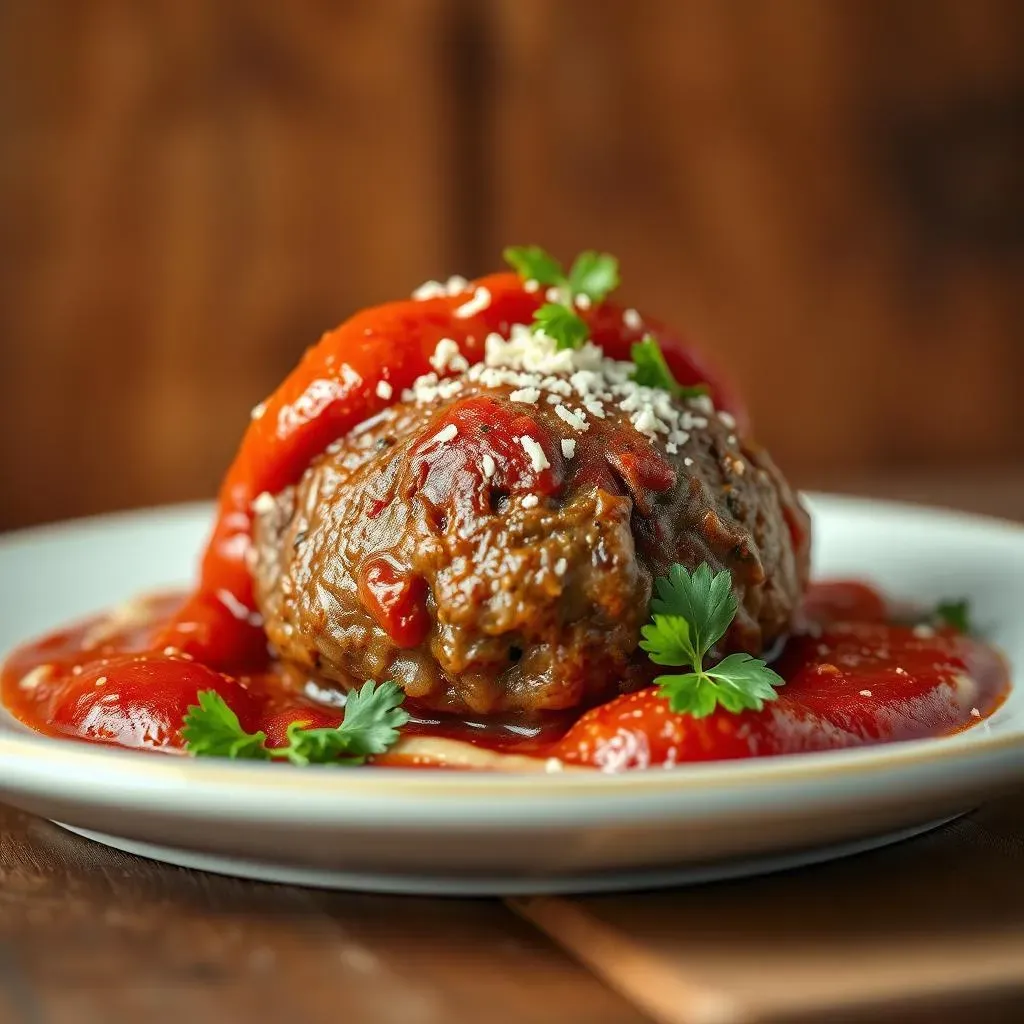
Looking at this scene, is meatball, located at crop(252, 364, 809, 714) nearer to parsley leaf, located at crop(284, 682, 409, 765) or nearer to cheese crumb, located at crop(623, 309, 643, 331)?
parsley leaf, located at crop(284, 682, 409, 765)

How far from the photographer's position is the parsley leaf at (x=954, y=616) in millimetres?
4094

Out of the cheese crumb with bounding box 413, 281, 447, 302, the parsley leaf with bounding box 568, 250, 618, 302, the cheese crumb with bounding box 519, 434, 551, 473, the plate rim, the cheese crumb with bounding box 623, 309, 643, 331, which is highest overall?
the parsley leaf with bounding box 568, 250, 618, 302

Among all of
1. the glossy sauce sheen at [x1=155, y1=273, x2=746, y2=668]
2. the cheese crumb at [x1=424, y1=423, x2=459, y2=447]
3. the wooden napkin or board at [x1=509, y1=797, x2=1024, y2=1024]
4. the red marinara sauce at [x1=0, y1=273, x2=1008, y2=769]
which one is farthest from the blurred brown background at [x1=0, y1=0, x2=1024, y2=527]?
the wooden napkin or board at [x1=509, y1=797, x2=1024, y2=1024]

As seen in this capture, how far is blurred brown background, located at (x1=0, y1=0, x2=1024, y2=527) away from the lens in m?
8.17

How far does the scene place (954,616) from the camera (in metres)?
4.13

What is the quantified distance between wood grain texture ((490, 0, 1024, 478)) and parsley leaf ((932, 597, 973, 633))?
510cm

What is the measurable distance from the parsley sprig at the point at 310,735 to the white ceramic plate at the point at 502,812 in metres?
0.23

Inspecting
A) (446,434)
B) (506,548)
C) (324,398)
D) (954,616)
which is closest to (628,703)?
(506,548)

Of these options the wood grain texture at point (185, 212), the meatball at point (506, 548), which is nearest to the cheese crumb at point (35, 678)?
the meatball at point (506, 548)

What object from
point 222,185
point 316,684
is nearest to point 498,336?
point 316,684

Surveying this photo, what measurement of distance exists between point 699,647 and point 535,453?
0.54 metres

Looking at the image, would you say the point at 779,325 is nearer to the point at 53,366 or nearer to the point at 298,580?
the point at 53,366

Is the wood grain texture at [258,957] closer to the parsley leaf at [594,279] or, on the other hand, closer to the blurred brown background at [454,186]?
the parsley leaf at [594,279]

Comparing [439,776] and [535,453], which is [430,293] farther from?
[439,776]
